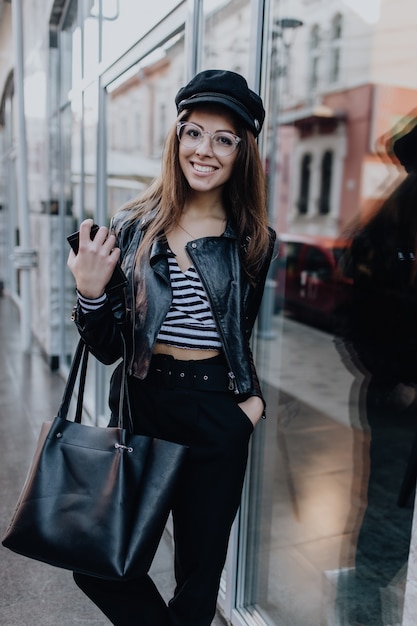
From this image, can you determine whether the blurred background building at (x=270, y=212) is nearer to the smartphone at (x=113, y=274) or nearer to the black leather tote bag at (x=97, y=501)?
the black leather tote bag at (x=97, y=501)

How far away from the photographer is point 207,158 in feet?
5.21

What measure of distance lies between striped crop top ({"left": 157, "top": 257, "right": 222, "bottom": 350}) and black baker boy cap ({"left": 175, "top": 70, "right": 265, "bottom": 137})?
1.45ft

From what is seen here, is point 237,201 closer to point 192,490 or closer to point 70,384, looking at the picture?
point 70,384

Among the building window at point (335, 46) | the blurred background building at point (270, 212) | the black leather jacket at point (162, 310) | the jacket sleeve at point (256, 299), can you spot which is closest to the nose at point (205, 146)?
the black leather jacket at point (162, 310)

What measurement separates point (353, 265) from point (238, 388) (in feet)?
3.96

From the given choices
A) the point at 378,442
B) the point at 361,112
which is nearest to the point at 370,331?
the point at 378,442

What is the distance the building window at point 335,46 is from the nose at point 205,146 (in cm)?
2072

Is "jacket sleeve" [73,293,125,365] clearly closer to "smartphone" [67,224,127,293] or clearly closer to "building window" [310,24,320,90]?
"smartphone" [67,224,127,293]

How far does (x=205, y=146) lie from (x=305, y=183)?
23.9 metres

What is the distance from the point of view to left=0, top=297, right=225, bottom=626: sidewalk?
241 centimetres

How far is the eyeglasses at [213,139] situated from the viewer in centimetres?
157

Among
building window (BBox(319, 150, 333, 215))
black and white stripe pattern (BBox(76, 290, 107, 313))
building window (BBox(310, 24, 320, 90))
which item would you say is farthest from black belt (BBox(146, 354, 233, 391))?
building window (BBox(319, 150, 333, 215))

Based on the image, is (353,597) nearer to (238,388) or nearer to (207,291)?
(238,388)

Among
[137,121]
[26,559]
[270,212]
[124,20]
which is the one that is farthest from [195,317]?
[137,121]
